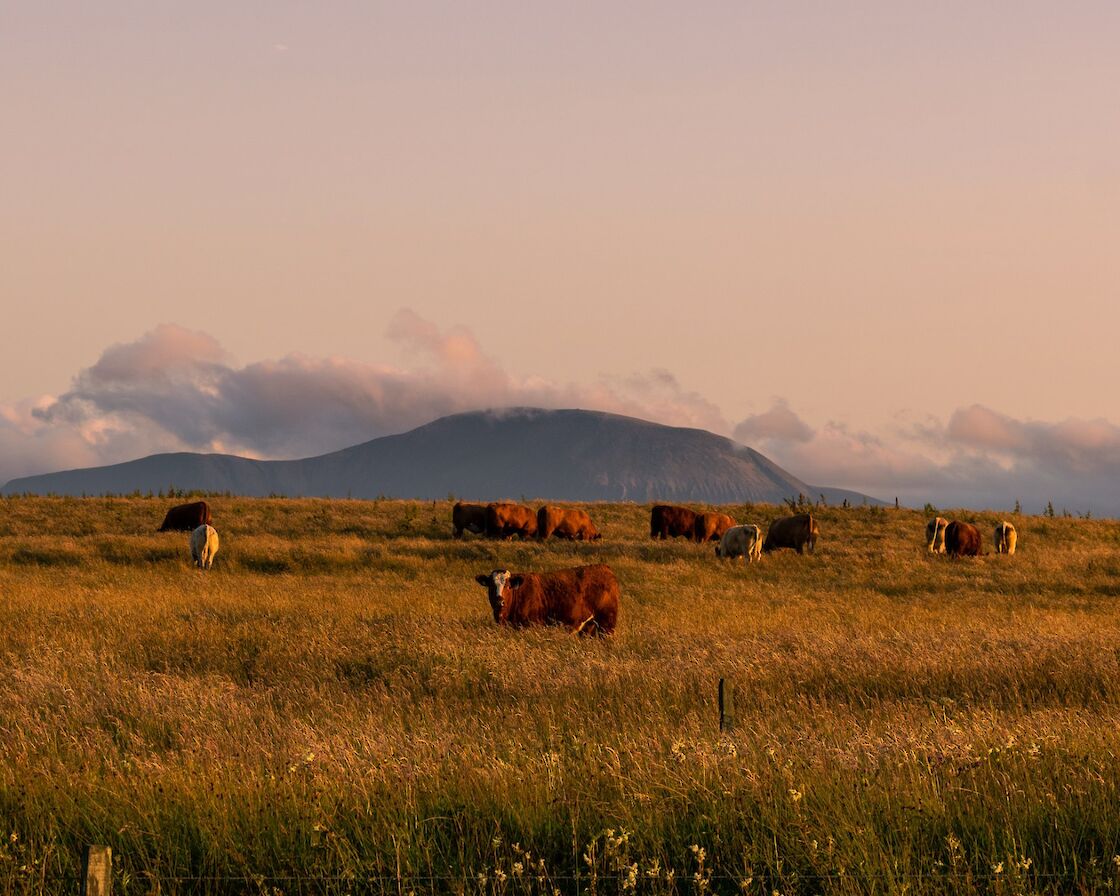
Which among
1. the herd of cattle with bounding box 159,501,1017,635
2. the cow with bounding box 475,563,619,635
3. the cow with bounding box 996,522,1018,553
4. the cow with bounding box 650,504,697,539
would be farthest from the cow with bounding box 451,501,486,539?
the cow with bounding box 475,563,619,635

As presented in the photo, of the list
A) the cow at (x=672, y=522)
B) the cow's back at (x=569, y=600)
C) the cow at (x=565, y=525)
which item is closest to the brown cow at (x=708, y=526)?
the cow at (x=672, y=522)

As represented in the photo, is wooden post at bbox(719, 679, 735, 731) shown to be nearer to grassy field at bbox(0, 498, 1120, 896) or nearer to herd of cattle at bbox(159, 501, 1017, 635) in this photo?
grassy field at bbox(0, 498, 1120, 896)

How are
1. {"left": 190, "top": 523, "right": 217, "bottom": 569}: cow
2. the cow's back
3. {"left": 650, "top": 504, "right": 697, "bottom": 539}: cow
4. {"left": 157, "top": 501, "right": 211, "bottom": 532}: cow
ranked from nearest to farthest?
the cow's back, {"left": 190, "top": 523, "right": 217, "bottom": 569}: cow, {"left": 157, "top": 501, "right": 211, "bottom": 532}: cow, {"left": 650, "top": 504, "right": 697, "bottom": 539}: cow

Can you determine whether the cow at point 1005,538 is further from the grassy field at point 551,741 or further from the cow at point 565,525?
the cow at point 565,525

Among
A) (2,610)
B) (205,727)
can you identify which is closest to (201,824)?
(205,727)

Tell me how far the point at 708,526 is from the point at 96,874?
34.9m

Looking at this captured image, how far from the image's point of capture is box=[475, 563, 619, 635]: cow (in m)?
17.5

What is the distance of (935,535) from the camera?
117ft

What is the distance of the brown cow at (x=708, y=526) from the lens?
128 feet

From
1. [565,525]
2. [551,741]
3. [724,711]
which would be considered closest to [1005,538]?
[565,525]

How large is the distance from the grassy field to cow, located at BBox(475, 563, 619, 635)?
62cm

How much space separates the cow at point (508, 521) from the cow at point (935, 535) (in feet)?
45.3

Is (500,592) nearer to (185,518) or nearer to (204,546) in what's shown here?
(204,546)

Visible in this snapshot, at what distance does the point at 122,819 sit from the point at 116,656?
858 cm
